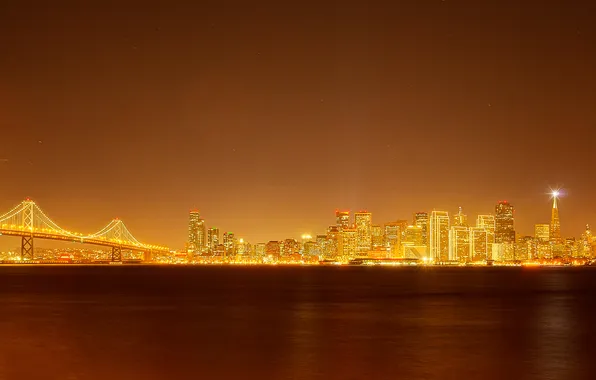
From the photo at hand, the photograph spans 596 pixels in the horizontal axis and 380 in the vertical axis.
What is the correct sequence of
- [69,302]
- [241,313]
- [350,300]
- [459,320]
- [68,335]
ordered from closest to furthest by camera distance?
[68,335] → [459,320] → [241,313] → [69,302] → [350,300]

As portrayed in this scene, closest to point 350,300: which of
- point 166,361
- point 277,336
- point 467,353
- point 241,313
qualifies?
point 241,313

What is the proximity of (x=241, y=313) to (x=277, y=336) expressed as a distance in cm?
1265

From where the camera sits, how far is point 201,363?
21984mm

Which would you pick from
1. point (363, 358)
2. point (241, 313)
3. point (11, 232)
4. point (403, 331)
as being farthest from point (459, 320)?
point (11, 232)

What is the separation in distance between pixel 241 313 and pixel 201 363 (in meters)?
20.2

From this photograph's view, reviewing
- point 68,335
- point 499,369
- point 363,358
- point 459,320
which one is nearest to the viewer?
point 499,369

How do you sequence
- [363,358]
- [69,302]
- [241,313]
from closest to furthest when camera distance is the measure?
[363,358] → [241,313] → [69,302]

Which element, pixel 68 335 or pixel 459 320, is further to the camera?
pixel 459 320

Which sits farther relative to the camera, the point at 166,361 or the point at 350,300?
the point at 350,300

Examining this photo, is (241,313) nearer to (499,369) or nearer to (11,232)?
(499,369)

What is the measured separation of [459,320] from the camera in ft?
125

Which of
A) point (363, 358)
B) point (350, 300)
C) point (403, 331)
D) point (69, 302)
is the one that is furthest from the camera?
point (350, 300)

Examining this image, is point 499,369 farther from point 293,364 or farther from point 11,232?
point 11,232

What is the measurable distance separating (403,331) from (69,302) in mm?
27468
